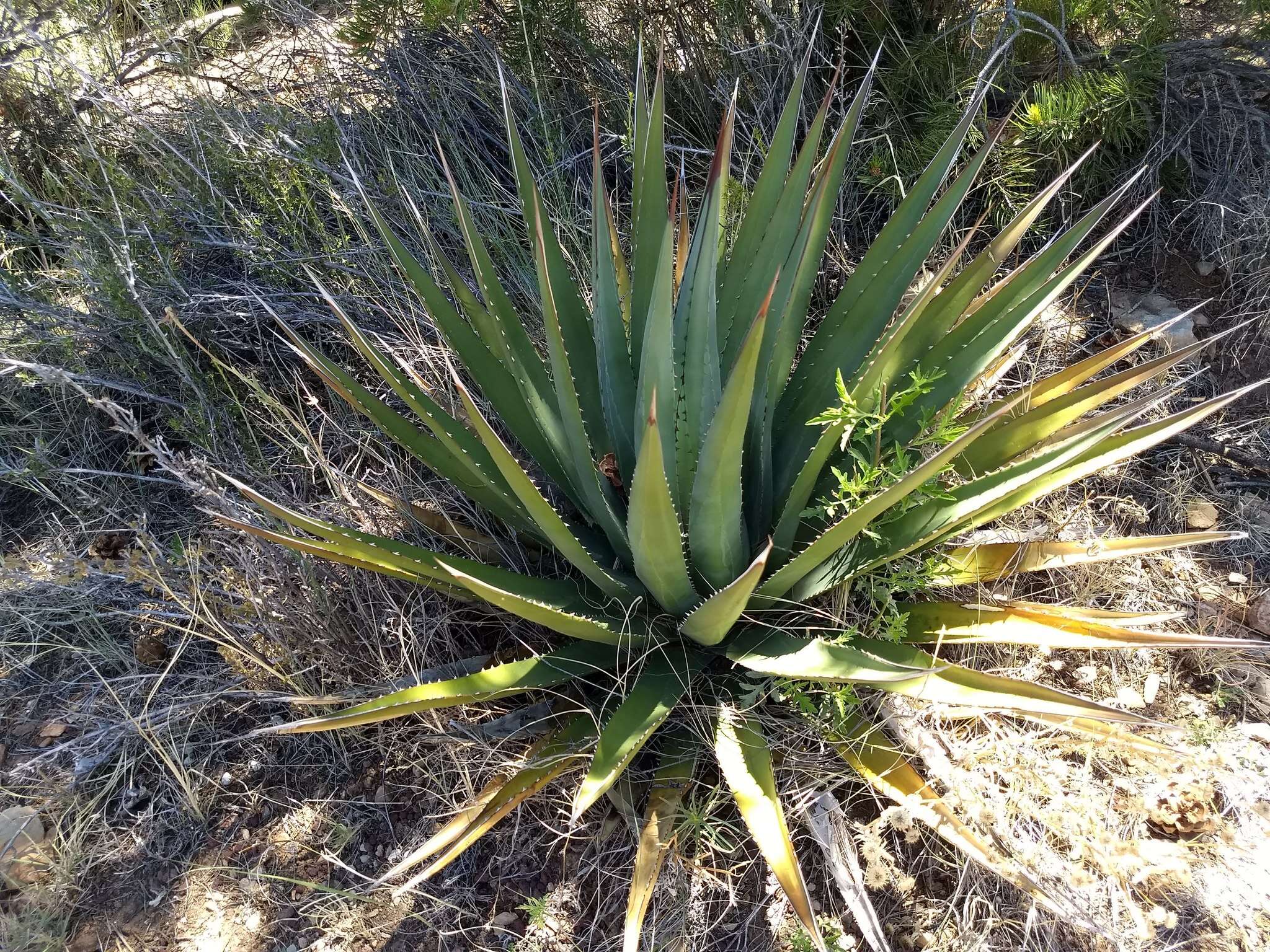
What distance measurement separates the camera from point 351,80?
3.18 m

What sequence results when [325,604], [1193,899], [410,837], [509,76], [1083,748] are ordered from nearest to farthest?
[1193,899] → [1083,748] → [410,837] → [325,604] → [509,76]

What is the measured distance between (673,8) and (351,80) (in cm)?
125

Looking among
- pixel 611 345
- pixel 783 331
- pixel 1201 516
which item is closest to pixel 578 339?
pixel 611 345

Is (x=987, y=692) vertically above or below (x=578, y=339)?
below

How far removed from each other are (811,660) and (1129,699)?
968 mm

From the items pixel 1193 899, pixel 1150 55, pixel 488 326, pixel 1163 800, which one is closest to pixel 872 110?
pixel 1150 55

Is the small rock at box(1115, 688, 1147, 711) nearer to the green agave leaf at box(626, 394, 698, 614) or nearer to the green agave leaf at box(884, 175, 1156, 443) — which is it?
the green agave leaf at box(884, 175, 1156, 443)

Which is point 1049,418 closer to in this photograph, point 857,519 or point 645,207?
point 857,519

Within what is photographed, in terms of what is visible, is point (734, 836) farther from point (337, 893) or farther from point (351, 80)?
point (351, 80)

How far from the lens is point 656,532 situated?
1.42 meters

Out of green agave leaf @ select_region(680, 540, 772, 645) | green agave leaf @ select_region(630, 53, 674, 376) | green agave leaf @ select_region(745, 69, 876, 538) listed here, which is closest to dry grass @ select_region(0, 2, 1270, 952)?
green agave leaf @ select_region(680, 540, 772, 645)

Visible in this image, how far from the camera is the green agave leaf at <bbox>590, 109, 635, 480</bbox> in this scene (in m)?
1.72

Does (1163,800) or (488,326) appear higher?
(488,326)

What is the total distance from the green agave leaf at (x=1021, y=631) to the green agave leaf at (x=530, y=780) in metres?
0.74
